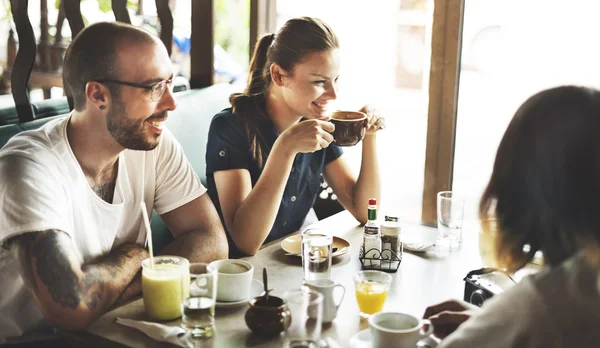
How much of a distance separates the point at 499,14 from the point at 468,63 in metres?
0.24

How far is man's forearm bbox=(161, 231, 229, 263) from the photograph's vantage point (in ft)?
6.09

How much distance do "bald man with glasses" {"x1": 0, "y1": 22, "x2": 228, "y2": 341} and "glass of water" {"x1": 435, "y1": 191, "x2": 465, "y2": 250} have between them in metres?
0.66

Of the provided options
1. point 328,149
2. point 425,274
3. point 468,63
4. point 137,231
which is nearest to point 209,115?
point 328,149

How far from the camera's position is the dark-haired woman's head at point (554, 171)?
1012mm

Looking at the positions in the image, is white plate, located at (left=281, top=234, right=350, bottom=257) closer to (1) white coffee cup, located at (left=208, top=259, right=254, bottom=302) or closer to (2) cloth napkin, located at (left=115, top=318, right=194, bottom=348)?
(1) white coffee cup, located at (left=208, top=259, right=254, bottom=302)

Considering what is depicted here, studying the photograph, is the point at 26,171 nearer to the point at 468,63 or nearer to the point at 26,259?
the point at 26,259

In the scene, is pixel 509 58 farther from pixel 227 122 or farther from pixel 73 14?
pixel 73 14

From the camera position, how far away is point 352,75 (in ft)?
11.5

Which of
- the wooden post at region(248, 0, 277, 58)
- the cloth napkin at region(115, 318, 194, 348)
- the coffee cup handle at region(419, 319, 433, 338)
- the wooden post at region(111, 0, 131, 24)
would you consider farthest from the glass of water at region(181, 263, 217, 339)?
the wooden post at region(248, 0, 277, 58)

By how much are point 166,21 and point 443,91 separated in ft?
4.17

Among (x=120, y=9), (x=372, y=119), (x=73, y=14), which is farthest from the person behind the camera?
(x=120, y=9)

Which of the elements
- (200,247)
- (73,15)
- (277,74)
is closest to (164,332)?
(200,247)

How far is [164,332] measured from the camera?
1.35 m

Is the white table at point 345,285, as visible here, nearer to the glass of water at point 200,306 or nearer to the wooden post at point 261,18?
the glass of water at point 200,306
